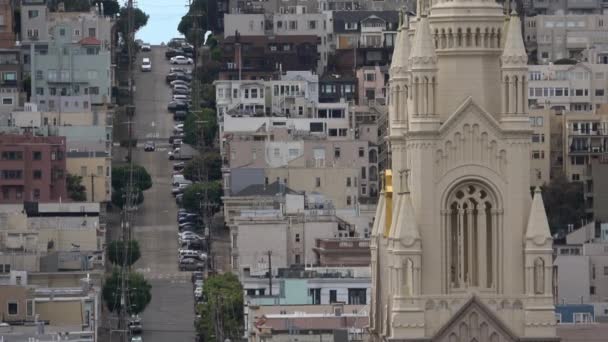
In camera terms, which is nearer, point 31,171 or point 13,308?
point 13,308

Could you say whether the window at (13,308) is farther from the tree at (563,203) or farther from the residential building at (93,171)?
Result: the residential building at (93,171)

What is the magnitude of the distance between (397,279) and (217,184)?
310ft

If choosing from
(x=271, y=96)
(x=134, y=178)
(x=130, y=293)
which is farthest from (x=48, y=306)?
(x=271, y=96)

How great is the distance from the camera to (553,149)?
176 metres

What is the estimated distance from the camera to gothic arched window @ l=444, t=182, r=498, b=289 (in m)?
78.8

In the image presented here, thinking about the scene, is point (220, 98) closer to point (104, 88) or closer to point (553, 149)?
point (104, 88)

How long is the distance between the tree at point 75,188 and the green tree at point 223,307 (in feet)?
90.0

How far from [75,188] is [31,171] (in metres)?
4.43

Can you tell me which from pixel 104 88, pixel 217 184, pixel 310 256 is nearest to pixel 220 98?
pixel 104 88

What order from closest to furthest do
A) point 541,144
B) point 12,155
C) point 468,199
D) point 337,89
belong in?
point 468,199
point 12,155
point 541,144
point 337,89

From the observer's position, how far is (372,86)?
196750mm

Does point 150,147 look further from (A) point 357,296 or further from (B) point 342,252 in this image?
(A) point 357,296

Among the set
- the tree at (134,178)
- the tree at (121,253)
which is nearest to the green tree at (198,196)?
the tree at (134,178)

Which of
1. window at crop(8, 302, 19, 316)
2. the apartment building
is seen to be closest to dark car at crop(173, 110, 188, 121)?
the apartment building
